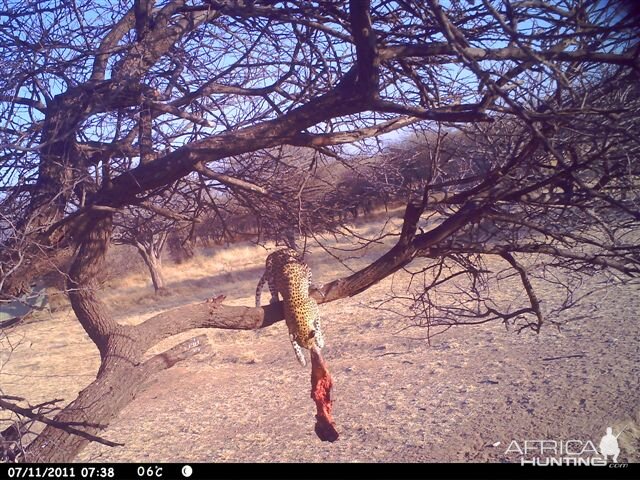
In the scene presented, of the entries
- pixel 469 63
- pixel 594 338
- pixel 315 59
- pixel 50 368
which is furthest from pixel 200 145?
pixel 50 368

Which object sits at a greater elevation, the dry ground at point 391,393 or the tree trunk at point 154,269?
the tree trunk at point 154,269

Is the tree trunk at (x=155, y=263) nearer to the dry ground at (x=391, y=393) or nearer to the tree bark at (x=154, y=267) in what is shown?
the tree bark at (x=154, y=267)

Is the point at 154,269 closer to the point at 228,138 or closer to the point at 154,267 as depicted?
the point at 154,267

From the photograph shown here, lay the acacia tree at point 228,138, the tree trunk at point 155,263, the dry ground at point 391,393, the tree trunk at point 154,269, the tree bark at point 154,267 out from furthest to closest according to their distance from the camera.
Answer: the tree trunk at point 154,269
the tree bark at point 154,267
the tree trunk at point 155,263
the dry ground at point 391,393
the acacia tree at point 228,138

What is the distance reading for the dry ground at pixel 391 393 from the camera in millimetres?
6543

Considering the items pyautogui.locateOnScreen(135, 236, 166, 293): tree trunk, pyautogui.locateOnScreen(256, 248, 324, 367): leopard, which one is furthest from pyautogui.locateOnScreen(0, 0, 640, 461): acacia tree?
pyautogui.locateOnScreen(135, 236, 166, 293): tree trunk

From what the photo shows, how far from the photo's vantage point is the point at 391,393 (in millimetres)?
8891

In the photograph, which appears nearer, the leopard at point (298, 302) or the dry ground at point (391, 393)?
the leopard at point (298, 302)

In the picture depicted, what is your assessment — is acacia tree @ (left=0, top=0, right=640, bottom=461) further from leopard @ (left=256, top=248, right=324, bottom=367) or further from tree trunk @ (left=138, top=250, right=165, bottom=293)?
tree trunk @ (left=138, top=250, right=165, bottom=293)

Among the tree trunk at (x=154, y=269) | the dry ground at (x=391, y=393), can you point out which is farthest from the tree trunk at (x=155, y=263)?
the dry ground at (x=391, y=393)

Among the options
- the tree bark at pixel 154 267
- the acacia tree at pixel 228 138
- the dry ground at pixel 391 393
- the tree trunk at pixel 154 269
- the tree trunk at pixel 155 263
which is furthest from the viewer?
the tree trunk at pixel 154 269

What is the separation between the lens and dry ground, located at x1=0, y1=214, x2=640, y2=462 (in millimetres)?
6543

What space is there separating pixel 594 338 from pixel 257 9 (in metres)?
8.35

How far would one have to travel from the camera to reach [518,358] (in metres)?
9.32
